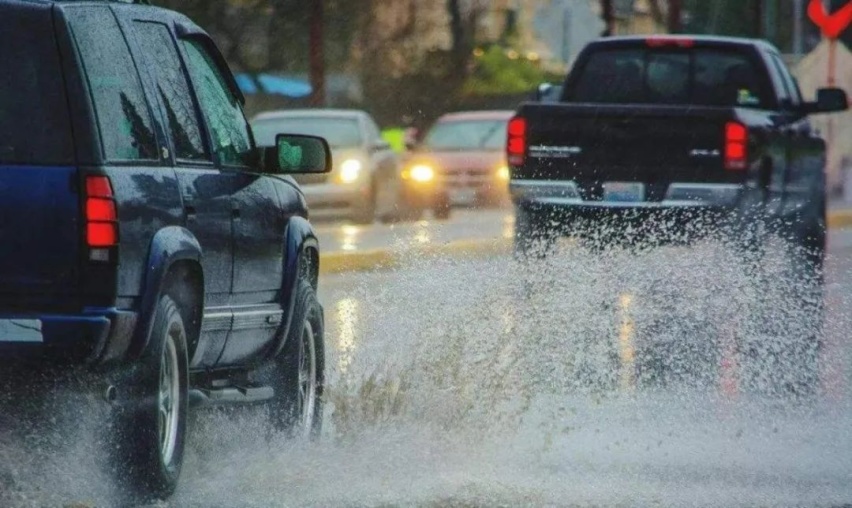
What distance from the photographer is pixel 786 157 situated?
16.4 metres

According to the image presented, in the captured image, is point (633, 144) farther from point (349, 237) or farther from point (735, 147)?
point (349, 237)

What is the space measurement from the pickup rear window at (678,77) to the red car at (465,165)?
1246 cm

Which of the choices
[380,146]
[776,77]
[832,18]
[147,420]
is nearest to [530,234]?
[776,77]

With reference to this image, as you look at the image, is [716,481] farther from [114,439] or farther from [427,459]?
[114,439]

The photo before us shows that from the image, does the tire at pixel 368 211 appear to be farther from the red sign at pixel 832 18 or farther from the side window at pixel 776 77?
the side window at pixel 776 77

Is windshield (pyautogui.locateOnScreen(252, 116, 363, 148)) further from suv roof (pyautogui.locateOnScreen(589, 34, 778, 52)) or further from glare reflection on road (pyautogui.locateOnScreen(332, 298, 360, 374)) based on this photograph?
glare reflection on road (pyautogui.locateOnScreen(332, 298, 360, 374))

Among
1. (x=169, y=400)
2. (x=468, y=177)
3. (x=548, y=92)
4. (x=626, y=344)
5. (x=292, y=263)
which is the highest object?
(x=292, y=263)

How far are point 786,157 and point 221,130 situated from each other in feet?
29.4

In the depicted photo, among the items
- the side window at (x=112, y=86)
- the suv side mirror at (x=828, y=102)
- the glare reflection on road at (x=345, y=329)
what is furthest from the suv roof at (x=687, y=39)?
the side window at (x=112, y=86)

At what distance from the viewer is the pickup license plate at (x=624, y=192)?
595 inches

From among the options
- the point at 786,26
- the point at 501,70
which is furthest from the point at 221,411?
the point at 501,70

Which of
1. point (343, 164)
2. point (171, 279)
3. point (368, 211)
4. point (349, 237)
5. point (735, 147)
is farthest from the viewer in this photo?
point (368, 211)

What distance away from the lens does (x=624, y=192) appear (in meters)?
15.1

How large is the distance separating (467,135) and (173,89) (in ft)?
77.3
